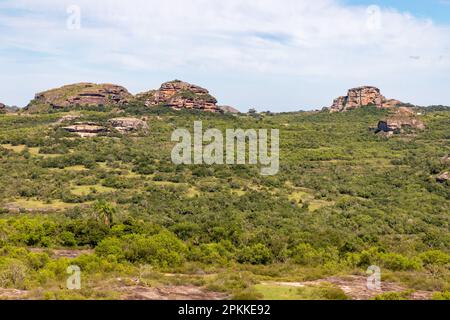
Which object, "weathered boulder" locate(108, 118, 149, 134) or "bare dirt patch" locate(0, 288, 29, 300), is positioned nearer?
"bare dirt patch" locate(0, 288, 29, 300)

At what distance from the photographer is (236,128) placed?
154m

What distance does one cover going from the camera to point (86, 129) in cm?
13675

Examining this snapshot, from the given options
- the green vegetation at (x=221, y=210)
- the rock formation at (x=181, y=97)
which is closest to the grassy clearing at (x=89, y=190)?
the green vegetation at (x=221, y=210)

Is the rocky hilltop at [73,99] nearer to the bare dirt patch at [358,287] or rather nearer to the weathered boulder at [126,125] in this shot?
the weathered boulder at [126,125]

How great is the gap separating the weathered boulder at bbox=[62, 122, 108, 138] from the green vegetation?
327 centimetres

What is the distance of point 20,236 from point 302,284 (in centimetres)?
2915

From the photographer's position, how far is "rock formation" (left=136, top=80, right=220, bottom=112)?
18500cm

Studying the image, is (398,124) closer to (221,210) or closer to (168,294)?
(221,210)

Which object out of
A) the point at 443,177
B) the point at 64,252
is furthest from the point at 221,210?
the point at 443,177

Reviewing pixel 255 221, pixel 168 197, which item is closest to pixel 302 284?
pixel 255 221

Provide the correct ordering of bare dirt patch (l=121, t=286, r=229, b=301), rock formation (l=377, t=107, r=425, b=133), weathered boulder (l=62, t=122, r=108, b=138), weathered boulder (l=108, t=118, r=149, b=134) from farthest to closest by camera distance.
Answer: rock formation (l=377, t=107, r=425, b=133), weathered boulder (l=108, t=118, r=149, b=134), weathered boulder (l=62, t=122, r=108, b=138), bare dirt patch (l=121, t=286, r=229, b=301)

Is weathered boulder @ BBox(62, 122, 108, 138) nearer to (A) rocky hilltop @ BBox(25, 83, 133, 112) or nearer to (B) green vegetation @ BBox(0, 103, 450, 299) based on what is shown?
(B) green vegetation @ BBox(0, 103, 450, 299)

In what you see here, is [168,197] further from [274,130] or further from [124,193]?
Answer: [274,130]

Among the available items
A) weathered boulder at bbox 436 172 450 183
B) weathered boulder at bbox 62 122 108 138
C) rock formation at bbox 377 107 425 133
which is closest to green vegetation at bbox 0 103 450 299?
weathered boulder at bbox 436 172 450 183
